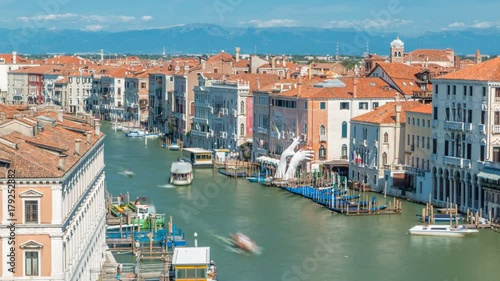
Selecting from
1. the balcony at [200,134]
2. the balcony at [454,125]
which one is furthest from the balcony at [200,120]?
the balcony at [454,125]

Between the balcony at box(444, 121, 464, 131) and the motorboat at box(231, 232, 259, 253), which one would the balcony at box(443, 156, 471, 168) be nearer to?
the balcony at box(444, 121, 464, 131)

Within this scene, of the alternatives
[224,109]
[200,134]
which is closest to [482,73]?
[224,109]

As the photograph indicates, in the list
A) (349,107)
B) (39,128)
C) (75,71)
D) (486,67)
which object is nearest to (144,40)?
(75,71)

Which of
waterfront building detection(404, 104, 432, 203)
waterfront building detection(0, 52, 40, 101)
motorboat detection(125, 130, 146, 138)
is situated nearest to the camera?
waterfront building detection(404, 104, 432, 203)

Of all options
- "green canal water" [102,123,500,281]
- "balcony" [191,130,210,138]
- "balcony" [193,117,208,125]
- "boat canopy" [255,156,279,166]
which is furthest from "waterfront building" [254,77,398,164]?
"balcony" [193,117,208,125]

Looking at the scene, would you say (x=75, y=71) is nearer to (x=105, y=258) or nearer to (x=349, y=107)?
(x=349, y=107)

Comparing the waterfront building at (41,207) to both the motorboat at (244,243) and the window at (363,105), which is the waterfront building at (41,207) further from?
A: the window at (363,105)
